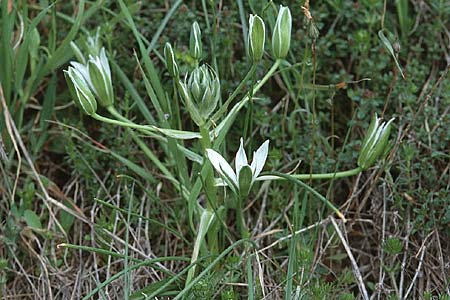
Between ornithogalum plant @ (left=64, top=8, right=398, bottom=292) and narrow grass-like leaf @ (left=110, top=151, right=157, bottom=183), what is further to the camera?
narrow grass-like leaf @ (left=110, top=151, right=157, bottom=183)

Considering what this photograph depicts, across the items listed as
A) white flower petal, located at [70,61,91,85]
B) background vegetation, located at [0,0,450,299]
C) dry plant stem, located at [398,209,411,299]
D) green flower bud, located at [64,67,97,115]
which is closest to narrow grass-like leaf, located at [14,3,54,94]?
background vegetation, located at [0,0,450,299]

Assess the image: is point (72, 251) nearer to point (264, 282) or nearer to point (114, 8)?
point (264, 282)

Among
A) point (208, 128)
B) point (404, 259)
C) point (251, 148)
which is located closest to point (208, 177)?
point (208, 128)

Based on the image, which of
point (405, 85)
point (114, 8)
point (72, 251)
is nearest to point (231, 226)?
point (72, 251)

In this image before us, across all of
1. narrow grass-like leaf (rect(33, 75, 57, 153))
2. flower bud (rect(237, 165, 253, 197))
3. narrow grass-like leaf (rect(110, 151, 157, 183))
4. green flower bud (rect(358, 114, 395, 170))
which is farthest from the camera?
narrow grass-like leaf (rect(33, 75, 57, 153))

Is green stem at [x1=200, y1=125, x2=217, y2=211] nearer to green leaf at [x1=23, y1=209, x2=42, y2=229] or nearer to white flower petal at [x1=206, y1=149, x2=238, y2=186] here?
white flower petal at [x1=206, y1=149, x2=238, y2=186]

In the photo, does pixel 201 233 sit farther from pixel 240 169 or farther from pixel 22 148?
pixel 22 148
